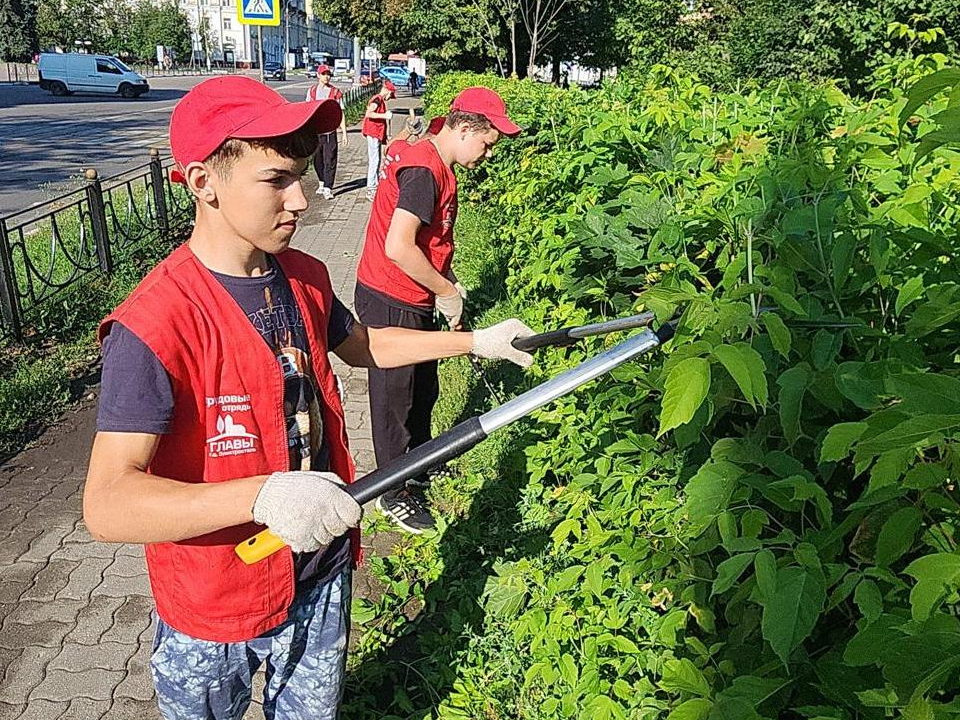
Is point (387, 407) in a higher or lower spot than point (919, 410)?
lower

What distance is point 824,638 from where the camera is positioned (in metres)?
1.43

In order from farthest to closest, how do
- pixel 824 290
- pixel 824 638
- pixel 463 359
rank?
pixel 463 359, pixel 824 290, pixel 824 638

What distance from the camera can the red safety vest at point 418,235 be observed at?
12.8ft

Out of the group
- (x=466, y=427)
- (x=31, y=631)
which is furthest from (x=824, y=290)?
(x=31, y=631)

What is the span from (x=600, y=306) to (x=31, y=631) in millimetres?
2671

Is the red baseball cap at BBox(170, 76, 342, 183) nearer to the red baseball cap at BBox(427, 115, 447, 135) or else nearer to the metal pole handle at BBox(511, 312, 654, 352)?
the metal pole handle at BBox(511, 312, 654, 352)

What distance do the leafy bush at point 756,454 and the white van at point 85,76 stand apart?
129 ft

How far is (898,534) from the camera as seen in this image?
46.3 inches

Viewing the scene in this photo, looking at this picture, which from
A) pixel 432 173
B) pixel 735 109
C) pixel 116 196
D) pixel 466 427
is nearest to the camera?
pixel 466 427

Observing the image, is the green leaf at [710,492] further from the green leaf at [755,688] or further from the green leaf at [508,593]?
the green leaf at [508,593]

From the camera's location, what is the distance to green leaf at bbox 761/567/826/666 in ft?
3.77

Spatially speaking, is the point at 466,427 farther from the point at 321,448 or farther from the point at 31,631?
the point at 31,631

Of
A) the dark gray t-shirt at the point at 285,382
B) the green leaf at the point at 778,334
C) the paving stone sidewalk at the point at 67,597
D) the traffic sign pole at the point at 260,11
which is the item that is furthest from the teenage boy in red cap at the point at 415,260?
the traffic sign pole at the point at 260,11

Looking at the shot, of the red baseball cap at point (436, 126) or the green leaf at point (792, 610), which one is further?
the red baseball cap at point (436, 126)
